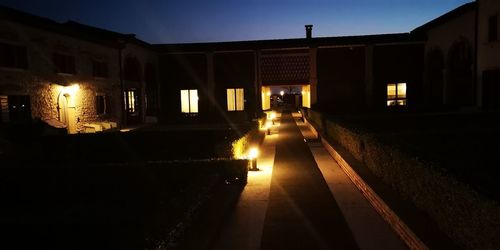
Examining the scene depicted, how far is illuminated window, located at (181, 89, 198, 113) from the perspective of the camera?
101 feet

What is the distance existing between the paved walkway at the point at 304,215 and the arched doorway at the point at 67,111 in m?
12.7

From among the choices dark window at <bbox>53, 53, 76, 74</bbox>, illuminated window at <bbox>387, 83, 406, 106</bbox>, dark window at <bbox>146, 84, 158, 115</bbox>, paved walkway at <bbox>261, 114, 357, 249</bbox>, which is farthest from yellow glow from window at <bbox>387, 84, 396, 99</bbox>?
dark window at <bbox>53, 53, 76, 74</bbox>

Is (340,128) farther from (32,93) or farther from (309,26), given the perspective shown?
(309,26)

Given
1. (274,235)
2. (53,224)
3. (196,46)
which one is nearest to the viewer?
(274,235)

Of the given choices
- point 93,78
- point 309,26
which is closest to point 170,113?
point 93,78

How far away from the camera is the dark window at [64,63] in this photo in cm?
1814

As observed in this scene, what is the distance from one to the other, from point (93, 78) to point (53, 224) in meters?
16.0

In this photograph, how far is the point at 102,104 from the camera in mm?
22297

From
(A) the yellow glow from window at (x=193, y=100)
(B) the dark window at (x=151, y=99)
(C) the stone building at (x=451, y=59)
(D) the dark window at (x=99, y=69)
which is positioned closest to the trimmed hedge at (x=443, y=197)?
(C) the stone building at (x=451, y=59)

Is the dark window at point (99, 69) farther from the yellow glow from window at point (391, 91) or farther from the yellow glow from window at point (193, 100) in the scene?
the yellow glow from window at point (391, 91)

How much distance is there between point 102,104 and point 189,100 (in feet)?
31.3

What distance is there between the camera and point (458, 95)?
23297mm

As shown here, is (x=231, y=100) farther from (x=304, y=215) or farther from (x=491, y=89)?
(x=304, y=215)

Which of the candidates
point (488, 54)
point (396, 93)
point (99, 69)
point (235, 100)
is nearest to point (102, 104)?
point (99, 69)
